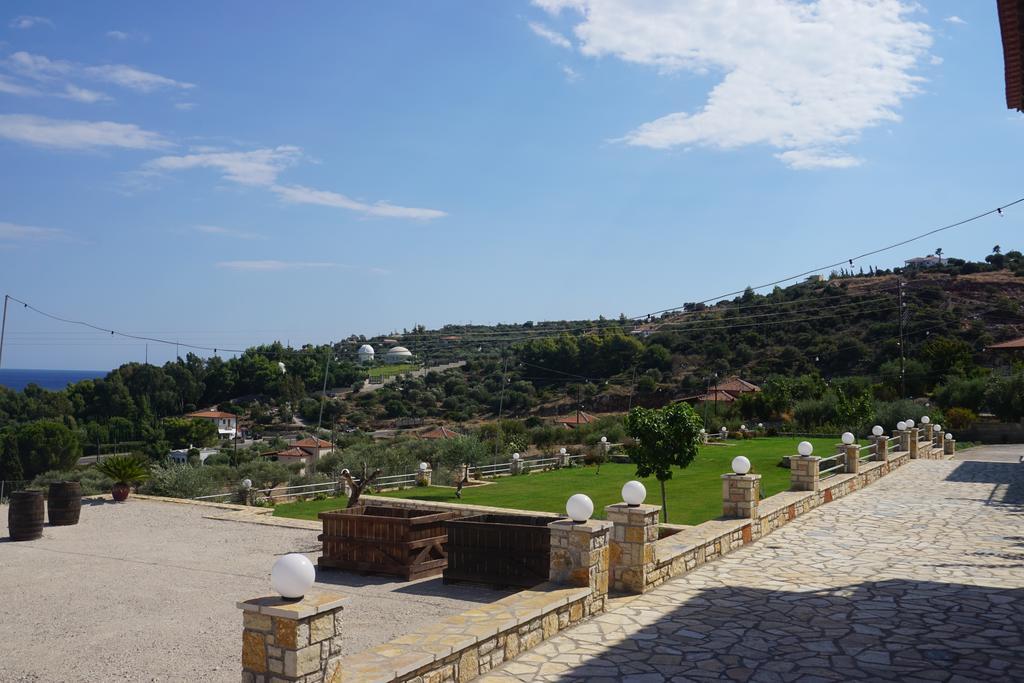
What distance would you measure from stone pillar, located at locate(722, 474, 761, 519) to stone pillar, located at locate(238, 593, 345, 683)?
7855 mm

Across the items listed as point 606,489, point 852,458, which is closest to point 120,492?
point 606,489

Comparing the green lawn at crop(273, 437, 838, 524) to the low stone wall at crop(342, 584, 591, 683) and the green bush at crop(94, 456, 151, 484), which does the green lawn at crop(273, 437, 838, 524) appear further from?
the low stone wall at crop(342, 584, 591, 683)

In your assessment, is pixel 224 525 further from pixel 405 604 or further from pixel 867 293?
pixel 867 293

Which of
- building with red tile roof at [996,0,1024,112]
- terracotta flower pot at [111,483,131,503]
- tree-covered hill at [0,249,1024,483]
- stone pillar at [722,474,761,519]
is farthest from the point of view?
tree-covered hill at [0,249,1024,483]

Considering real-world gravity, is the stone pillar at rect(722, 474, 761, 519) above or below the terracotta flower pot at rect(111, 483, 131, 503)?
above

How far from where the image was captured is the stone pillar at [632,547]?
8070mm

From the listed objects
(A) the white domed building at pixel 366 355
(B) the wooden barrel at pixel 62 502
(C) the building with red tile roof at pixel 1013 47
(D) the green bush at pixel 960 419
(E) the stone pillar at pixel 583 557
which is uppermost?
(A) the white domed building at pixel 366 355

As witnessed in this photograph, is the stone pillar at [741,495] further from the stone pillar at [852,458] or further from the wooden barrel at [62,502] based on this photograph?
the wooden barrel at [62,502]

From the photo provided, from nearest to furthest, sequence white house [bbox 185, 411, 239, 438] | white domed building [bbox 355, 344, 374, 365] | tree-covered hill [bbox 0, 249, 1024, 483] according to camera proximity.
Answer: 1. tree-covered hill [bbox 0, 249, 1024, 483]
2. white house [bbox 185, 411, 239, 438]
3. white domed building [bbox 355, 344, 374, 365]

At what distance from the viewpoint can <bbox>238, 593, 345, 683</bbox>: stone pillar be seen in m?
4.18

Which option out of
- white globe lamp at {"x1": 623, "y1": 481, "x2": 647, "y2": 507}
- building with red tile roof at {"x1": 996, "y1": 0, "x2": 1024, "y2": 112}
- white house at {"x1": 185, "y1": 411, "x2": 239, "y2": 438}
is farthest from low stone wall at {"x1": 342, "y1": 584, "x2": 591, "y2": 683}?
white house at {"x1": 185, "y1": 411, "x2": 239, "y2": 438}

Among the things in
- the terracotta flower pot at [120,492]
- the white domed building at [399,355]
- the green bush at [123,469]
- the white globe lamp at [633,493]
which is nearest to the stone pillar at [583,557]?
the white globe lamp at [633,493]

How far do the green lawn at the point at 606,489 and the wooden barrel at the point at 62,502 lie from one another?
3.84 m

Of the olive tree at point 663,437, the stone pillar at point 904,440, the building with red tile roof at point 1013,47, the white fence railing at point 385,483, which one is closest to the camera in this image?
the building with red tile roof at point 1013,47
